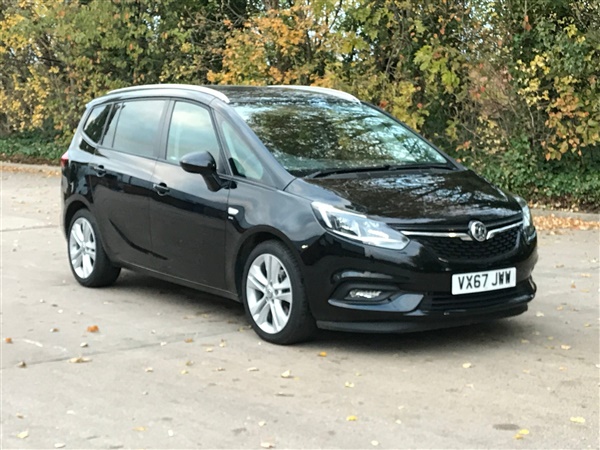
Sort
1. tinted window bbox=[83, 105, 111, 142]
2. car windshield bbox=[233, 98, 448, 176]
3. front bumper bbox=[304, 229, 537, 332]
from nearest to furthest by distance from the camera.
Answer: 1. front bumper bbox=[304, 229, 537, 332]
2. car windshield bbox=[233, 98, 448, 176]
3. tinted window bbox=[83, 105, 111, 142]

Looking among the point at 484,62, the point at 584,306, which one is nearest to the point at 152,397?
the point at 584,306

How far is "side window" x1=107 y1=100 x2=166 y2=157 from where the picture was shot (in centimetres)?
779

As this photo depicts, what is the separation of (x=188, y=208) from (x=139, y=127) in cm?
125

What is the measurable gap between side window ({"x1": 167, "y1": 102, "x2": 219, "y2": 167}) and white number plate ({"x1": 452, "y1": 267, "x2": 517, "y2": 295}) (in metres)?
2.05

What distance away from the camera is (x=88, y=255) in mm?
8500

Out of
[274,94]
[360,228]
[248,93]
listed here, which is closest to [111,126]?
[248,93]

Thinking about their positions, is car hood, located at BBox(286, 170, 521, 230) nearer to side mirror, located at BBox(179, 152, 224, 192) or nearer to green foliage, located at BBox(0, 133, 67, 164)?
side mirror, located at BBox(179, 152, 224, 192)

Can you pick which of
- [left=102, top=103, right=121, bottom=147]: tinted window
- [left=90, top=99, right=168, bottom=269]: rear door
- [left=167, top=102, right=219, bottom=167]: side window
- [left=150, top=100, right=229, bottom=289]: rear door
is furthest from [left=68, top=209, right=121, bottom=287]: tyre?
[left=167, top=102, right=219, bottom=167]: side window

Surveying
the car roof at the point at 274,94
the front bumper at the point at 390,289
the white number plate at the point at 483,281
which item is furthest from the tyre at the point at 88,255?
the white number plate at the point at 483,281

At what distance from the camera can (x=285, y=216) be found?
6312mm

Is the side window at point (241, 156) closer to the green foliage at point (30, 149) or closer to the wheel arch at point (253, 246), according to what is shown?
the wheel arch at point (253, 246)

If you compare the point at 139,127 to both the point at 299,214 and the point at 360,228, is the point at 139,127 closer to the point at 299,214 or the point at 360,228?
the point at 299,214

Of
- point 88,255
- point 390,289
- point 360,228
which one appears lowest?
point 88,255

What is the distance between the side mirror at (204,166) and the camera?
22.4 ft
